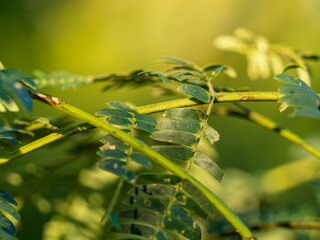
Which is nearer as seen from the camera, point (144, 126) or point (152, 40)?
point (144, 126)

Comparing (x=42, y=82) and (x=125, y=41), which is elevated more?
(x=125, y=41)

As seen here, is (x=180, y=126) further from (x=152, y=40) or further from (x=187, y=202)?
(x=152, y=40)

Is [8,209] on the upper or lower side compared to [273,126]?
lower

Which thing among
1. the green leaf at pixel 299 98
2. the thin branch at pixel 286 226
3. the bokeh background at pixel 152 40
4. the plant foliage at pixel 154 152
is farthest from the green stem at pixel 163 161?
the bokeh background at pixel 152 40

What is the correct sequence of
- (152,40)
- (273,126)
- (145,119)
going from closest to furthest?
1. (145,119)
2. (273,126)
3. (152,40)

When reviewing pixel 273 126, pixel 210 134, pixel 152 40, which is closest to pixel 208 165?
pixel 210 134

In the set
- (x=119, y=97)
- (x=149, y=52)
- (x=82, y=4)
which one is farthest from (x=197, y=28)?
(x=119, y=97)

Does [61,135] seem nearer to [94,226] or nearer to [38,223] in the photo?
[94,226]

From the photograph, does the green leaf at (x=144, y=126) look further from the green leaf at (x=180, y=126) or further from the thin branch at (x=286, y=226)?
→ the thin branch at (x=286, y=226)
